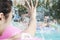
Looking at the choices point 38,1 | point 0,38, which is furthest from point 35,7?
point 0,38

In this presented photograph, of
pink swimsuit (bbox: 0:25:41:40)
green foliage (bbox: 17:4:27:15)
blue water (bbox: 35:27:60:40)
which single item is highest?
green foliage (bbox: 17:4:27:15)

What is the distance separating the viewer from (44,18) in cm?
101

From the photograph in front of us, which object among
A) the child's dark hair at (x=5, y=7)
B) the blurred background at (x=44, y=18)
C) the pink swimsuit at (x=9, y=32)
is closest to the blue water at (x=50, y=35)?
the blurred background at (x=44, y=18)

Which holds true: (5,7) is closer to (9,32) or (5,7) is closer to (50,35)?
(9,32)

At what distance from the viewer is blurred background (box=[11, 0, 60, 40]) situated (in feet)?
3.30

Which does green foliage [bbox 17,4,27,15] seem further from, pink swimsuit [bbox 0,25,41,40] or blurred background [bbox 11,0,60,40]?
pink swimsuit [bbox 0,25,41,40]

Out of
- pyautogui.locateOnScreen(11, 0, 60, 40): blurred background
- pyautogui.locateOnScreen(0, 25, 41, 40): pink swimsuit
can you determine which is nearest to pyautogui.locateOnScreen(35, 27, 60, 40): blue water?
pyautogui.locateOnScreen(11, 0, 60, 40): blurred background

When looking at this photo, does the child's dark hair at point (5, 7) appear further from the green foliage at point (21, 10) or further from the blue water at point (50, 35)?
the blue water at point (50, 35)

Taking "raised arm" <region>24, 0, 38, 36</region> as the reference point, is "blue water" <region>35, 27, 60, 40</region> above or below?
below

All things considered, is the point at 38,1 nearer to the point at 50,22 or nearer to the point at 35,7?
the point at 35,7

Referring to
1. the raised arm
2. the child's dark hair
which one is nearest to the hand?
the raised arm

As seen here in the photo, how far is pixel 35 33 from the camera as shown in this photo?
1.00 meters

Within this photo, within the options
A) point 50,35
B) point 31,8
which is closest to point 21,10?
point 31,8

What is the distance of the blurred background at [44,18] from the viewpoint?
1005mm
